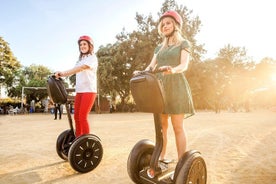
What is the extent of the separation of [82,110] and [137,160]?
4.29 ft

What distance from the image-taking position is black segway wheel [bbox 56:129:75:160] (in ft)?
12.2

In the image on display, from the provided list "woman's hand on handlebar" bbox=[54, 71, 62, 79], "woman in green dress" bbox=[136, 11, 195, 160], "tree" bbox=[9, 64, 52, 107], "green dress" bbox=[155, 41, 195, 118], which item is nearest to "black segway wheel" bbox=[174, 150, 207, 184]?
"woman in green dress" bbox=[136, 11, 195, 160]

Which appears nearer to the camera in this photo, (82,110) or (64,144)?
(82,110)

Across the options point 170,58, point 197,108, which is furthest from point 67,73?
point 197,108

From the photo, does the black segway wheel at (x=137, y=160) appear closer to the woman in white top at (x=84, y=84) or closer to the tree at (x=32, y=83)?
the woman in white top at (x=84, y=84)

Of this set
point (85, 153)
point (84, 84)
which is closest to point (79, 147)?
point (85, 153)

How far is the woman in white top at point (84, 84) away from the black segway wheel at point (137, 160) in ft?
3.94

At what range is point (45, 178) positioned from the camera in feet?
10.1

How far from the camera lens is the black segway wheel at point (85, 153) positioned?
10.5 feet

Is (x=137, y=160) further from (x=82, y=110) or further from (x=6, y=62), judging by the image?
(x=6, y=62)

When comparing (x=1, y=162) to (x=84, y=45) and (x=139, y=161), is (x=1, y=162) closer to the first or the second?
(x=84, y=45)

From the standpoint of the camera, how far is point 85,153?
3328 millimetres

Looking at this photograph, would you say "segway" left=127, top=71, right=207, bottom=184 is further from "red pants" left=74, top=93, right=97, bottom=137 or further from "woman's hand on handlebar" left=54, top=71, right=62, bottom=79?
"woman's hand on handlebar" left=54, top=71, right=62, bottom=79

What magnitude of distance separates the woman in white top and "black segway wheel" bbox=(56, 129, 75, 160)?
0.24m
